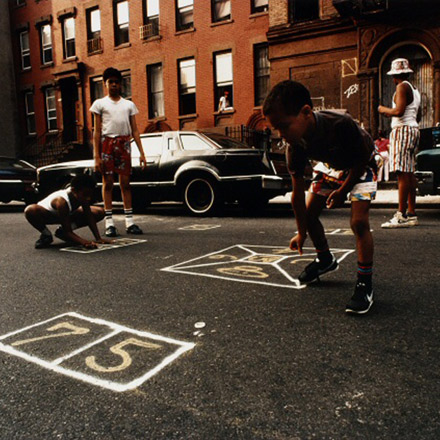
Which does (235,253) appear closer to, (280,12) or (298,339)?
(298,339)

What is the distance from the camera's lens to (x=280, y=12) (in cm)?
1656

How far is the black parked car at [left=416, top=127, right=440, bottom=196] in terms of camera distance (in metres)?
6.69

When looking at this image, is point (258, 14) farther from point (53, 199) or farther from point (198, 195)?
point (53, 199)

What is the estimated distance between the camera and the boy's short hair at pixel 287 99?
96.2 inches

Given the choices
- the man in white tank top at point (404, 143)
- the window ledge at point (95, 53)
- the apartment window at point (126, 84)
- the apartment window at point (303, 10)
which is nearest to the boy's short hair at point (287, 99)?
the man in white tank top at point (404, 143)

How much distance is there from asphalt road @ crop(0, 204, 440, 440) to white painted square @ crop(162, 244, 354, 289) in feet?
0.09

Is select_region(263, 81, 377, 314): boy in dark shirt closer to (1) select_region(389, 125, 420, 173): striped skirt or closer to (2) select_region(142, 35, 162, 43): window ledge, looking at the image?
(1) select_region(389, 125, 420, 173): striped skirt

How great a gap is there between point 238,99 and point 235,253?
14463mm

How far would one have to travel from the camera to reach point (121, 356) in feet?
6.94

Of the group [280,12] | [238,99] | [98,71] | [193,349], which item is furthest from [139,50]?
[193,349]

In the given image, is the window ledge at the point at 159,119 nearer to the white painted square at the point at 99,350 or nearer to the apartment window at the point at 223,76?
the apartment window at the point at 223,76

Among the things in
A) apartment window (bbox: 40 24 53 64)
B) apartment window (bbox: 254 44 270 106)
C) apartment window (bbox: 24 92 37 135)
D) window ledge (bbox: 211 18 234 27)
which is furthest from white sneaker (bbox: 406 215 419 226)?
apartment window (bbox: 24 92 37 135)

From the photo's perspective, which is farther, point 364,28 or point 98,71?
point 98,71

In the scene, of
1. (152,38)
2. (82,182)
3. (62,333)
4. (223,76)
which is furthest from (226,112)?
(62,333)
